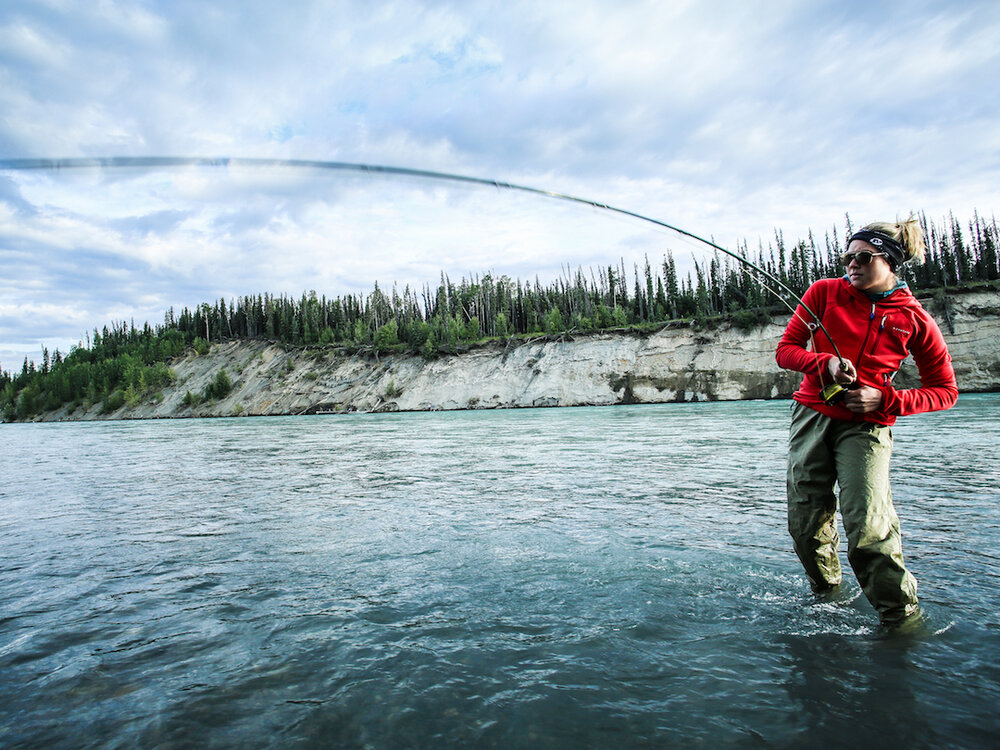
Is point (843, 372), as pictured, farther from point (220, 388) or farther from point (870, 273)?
point (220, 388)

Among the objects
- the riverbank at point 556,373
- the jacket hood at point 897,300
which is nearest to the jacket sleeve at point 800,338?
the jacket hood at point 897,300

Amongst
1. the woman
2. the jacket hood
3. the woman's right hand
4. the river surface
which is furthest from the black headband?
the river surface

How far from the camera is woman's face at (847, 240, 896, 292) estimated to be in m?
3.60

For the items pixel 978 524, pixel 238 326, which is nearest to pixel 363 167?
pixel 978 524

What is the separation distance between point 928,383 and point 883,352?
0.49 metres

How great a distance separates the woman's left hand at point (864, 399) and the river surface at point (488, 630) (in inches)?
52.6

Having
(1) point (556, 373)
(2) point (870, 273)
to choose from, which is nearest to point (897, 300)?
(2) point (870, 273)

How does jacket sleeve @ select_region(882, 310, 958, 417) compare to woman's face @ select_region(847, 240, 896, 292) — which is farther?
woman's face @ select_region(847, 240, 896, 292)

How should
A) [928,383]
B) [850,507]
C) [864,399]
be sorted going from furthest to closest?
[928,383] → [850,507] → [864,399]

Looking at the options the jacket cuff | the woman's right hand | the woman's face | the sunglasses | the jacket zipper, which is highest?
the sunglasses

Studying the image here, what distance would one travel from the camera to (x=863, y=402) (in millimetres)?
3398

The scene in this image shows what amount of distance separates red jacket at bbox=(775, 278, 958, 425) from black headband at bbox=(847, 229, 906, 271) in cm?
20

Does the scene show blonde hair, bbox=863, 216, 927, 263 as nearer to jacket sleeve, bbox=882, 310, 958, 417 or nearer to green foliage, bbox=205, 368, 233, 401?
jacket sleeve, bbox=882, 310, 958, 417

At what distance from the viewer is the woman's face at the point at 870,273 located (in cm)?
360
